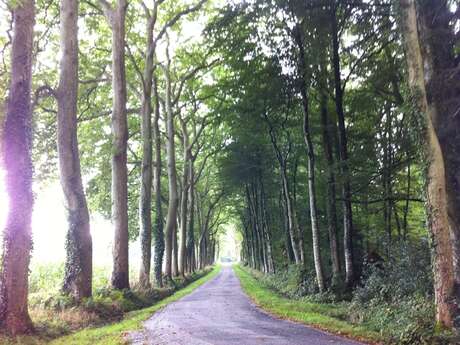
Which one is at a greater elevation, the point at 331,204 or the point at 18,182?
the point at 18,182

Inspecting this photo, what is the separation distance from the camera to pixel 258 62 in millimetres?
18047

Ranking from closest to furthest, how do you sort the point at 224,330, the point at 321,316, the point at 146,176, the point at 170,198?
the point at 224,330 < the point at 321,316 < the point at 146,176 < the point at 170,198

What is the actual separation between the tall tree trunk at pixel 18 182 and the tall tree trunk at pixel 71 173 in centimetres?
334

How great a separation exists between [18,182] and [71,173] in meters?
3.72

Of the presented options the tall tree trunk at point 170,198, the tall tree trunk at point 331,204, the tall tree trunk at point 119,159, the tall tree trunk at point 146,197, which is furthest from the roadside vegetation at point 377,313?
the tall tree trunk at point 170,198

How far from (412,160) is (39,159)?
15.3 meters

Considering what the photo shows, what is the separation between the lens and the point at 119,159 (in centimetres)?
1639

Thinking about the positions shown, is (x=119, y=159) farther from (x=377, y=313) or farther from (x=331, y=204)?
(x=377, y=313)

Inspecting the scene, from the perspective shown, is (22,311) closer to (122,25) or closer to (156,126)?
(122,25)

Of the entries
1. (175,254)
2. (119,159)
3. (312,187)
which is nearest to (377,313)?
(312,187)

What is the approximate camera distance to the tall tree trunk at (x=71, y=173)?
1292 centimetres

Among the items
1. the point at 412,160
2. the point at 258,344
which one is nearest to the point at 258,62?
the point at 412,160

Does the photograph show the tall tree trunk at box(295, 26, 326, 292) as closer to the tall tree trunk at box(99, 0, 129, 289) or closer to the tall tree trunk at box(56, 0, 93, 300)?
the tall tree trunk at box(99, 0, 129, 289)

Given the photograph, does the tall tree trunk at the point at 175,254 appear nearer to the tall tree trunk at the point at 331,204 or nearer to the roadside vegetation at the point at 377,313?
the roadside vegetation at the point at 377,313
